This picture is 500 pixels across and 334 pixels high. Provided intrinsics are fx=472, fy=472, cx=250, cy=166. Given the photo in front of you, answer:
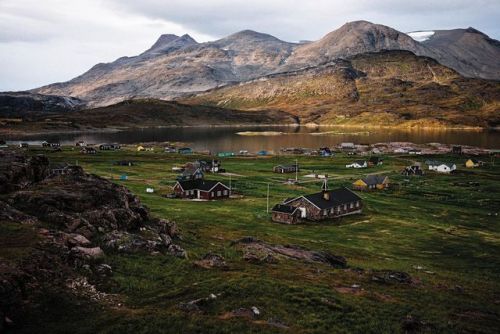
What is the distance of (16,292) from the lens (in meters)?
26.4

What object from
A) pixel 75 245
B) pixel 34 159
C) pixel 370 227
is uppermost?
pixel 34 159

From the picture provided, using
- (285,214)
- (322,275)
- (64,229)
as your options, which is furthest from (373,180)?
(64,229)

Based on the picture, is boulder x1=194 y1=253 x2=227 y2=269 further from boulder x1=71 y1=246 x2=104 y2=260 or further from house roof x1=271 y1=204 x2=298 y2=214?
house roof x1=271 y1=204 x2=298 y2=214

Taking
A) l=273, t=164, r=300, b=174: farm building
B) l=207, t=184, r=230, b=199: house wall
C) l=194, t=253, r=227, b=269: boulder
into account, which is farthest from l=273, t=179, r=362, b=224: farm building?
l=273, t=164, r=300, b=174: farm building

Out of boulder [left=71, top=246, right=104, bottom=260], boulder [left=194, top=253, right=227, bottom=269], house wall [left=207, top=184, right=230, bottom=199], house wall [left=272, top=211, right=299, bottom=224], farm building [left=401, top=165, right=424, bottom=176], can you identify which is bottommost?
house wall [left=272, top=211, right=299, bottom=224]

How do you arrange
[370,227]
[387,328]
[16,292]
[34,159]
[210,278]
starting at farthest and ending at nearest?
[370,227] < [34,159] < [210,278] < [387,328] < [16,292]

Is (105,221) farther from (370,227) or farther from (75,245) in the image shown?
(370,227)

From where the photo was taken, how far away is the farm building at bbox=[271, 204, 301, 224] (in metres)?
81.8

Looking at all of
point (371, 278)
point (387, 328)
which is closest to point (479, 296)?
point (371, 278)

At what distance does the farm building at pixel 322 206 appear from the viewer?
8403 cm

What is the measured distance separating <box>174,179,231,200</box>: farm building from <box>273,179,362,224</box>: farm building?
2014 cm

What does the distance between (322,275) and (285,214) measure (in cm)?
4154

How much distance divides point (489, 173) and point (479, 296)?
132583 mm

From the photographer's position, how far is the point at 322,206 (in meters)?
86.6
